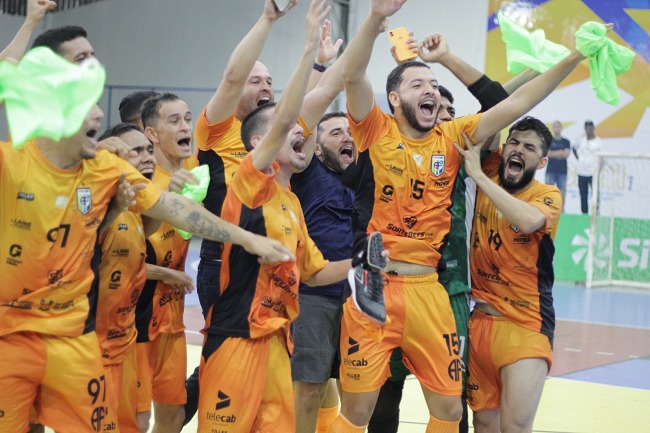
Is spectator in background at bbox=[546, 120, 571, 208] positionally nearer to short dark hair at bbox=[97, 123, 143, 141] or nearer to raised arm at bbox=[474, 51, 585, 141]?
raised arm at bbox=[474, 51, 585, 141]

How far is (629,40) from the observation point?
71.5ft

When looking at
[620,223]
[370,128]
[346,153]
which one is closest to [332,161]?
[346,153]

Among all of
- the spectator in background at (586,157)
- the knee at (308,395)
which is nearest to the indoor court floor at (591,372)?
the knee at (308,395)

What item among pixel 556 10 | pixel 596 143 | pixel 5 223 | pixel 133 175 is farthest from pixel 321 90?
pixel 556 10

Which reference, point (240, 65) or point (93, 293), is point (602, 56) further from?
point (93, 293)

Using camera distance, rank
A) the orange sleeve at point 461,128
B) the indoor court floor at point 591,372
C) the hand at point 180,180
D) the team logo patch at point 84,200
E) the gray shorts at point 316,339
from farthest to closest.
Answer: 1. the indoor court floor at point 591,372
2. the gray shorts at point 316,339
3. the orange sleeve at point 461,128
4. the hand at point 180,180
5. the team logo patch at point 84,200

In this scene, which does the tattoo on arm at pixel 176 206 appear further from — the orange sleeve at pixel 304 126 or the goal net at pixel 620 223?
the goal net at pixel 620 223

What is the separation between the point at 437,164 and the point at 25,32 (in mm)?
2736

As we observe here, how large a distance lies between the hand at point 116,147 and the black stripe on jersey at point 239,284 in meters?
0.71

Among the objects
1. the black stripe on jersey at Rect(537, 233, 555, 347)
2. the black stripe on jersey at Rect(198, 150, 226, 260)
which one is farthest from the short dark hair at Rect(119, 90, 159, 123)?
the black stripe on jersey at Rect(537, 233, 555, 347)

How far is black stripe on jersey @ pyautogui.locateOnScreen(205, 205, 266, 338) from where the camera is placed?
16.3ft

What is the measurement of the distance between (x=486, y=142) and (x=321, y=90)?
1294 mm

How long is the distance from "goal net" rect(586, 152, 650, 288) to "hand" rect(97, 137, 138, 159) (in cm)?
1519

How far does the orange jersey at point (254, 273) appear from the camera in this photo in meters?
4.94
